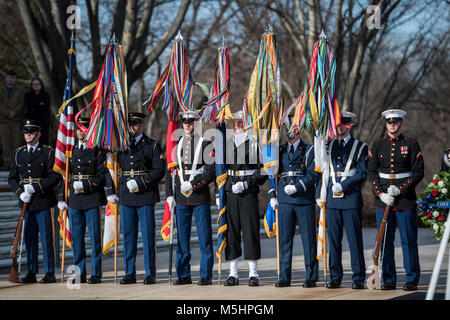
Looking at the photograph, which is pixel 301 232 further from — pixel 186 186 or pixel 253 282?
pixel 186 186

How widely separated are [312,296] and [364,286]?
0.86 metres

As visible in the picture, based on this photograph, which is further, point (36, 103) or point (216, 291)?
point (36, 103)

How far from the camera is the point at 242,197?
898cm

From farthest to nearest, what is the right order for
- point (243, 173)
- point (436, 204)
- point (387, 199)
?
point (243, 173), point (387, 199), point (436, 204)

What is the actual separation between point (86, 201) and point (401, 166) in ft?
12.7

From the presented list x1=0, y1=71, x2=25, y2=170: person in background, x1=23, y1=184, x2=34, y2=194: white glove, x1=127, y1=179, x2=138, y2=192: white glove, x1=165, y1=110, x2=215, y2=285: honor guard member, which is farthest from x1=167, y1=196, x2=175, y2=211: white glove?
x1=0, y1=71, x2=25, y2=170: person in background

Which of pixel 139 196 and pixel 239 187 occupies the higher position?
pixel 239 187

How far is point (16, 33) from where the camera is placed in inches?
886

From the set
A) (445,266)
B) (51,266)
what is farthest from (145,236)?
(445,266)

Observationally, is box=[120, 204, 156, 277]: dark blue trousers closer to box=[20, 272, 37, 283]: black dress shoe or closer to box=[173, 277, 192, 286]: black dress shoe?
box=[173, 277, 192, 286]: black dress shoe

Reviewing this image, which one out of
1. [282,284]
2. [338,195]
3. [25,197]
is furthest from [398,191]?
[25,197]

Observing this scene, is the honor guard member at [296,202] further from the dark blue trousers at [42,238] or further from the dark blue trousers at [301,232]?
the dark blue trousers at [42,238]

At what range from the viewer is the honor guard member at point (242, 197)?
350 inches

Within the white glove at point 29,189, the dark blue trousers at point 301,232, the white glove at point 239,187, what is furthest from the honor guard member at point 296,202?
the white glove at point 29,189
